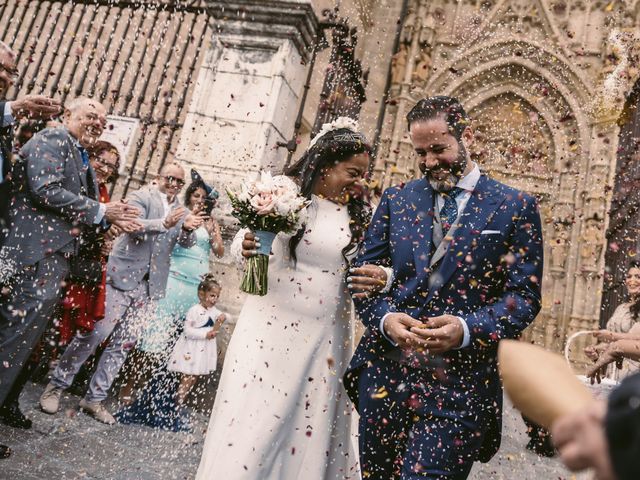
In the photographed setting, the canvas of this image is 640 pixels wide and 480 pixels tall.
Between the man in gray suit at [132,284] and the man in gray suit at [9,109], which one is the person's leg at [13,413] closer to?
the man in gray suit at [132,284]

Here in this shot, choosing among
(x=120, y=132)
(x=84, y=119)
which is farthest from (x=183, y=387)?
(x=120, y=132)

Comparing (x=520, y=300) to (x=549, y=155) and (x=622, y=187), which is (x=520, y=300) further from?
(x=549, y=155)

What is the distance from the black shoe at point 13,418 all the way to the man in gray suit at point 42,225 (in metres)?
0.42

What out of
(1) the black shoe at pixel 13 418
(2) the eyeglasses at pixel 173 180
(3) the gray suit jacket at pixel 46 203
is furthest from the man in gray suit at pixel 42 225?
(2) the eyeglasses at pixel 173 180

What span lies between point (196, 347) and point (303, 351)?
221cm

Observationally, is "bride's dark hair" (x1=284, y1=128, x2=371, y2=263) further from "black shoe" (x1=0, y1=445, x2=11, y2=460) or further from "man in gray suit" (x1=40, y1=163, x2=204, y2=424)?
"black shoe" (x1=0, y1=445, x2=11, y2=460)

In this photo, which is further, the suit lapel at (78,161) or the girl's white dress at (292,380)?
the suit lapel at (78,161)

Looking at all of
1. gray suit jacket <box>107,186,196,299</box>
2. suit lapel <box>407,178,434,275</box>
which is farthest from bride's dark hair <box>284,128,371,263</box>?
gray suit jacket <box>107,186,196,299</box>

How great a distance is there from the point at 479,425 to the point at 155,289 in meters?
3.45

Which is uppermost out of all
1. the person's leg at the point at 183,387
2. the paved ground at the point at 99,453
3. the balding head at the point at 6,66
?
the balding head at the point at 6,66

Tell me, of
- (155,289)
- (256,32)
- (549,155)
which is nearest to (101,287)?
(155,289)

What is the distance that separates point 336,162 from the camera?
3.10 m

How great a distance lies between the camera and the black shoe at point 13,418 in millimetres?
3521

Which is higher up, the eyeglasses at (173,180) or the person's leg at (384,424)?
the eyeglasses at (173,180)
